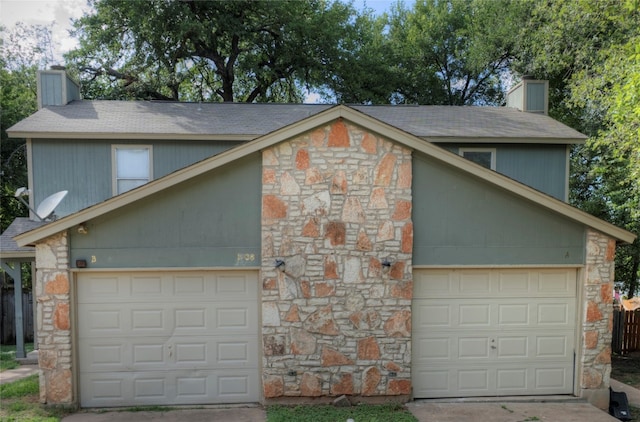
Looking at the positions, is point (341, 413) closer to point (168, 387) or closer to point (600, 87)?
point (168, 387)

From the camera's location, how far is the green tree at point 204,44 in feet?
62.1

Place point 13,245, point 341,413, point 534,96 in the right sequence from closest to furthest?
point 341,413
point 13,245
point 534,96

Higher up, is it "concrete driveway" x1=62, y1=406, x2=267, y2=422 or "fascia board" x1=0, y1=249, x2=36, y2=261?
"fascia board" x1=0, y1=249, x2=36, y2=261

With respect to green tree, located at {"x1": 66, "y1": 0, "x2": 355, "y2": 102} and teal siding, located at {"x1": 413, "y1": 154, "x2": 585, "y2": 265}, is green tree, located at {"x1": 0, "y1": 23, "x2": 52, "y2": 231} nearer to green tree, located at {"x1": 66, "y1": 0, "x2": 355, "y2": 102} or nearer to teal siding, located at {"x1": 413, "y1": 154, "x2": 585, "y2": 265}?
green tree, located at {"x1": 66, "y1": 0, "x2": 355, "y2": 102}

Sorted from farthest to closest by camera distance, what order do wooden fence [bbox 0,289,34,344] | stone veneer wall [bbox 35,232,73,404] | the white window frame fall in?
wooden fence [bbox 0,289,34,344] → the white window frame → stone veneer wall [bbox 35,232,73,404]

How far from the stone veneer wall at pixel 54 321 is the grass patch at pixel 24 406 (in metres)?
0.19

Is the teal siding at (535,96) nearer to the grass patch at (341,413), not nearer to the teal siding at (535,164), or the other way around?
the teal siding at (535,164)

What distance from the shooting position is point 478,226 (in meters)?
7.49

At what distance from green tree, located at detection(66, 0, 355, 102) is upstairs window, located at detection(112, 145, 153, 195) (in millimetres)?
10215

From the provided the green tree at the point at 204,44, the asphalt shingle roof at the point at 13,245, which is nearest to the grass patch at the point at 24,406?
the asphalt shingle roof at the point at 13,245

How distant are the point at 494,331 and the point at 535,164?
5.56 metres

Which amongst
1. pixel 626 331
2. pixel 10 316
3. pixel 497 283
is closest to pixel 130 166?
pixel 10 316

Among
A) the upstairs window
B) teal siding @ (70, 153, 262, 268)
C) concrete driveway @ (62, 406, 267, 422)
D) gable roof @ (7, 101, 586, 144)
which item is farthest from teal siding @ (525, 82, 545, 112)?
concrete driveway @ (62, 406, 267, 422)

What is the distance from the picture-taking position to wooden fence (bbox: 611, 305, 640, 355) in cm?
1200
